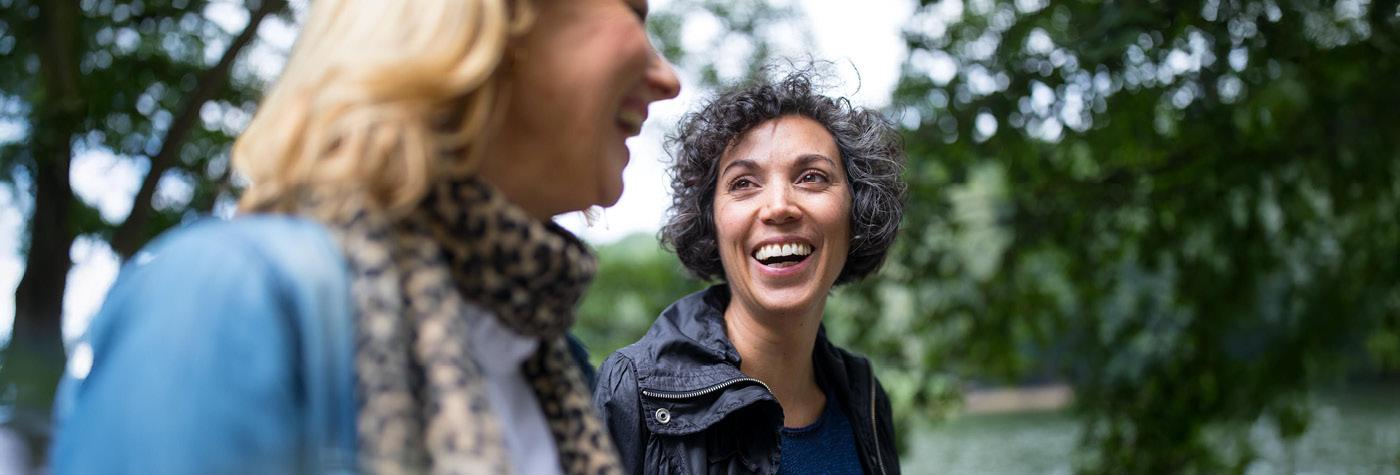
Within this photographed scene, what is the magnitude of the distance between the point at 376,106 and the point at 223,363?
25 centimetres

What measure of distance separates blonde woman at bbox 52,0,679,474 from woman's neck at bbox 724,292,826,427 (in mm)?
1356

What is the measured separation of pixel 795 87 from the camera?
2.77 meters

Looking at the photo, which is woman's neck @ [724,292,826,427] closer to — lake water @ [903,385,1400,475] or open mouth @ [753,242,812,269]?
open mouth @ [753,242,812,269]

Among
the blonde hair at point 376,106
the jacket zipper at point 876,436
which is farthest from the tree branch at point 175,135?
the blonde hair at point 376,106

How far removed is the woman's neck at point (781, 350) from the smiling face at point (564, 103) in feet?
4.52

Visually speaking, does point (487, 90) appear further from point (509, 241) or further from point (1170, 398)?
point (1170, 398)

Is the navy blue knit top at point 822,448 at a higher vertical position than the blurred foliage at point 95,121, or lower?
lower

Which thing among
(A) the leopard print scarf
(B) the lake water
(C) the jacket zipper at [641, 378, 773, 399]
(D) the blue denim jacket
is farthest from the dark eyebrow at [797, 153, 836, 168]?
(B) the lake water

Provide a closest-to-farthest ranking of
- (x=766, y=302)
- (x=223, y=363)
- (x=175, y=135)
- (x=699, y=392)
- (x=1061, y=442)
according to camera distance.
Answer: (x=223, y=363) < (x=699, y=392) < (x=766, y=302) < (x=175, y=135) < (x=1061, y=442)

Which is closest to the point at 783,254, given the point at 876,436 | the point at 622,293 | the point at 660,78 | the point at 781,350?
the point at 781,350

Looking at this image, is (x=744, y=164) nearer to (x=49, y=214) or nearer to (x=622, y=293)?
(x=49, y=214)

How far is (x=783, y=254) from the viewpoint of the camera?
8.39ft

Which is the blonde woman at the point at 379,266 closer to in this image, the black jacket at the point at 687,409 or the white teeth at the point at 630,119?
the white teeth at the point at 630,119

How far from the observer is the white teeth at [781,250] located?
8.39ft
